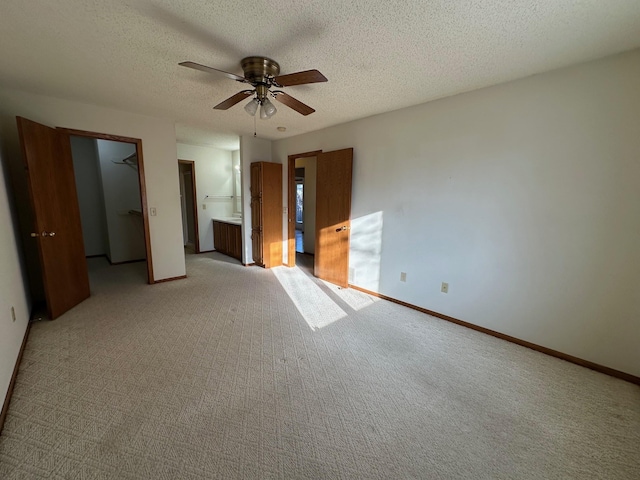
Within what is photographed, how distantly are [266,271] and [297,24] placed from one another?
3.57 meters

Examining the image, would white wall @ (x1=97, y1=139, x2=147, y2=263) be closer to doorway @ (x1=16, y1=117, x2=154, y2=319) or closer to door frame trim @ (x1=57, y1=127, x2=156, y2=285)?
door frame trim @ (x1=57, y1=127, x2=156, y2=285)

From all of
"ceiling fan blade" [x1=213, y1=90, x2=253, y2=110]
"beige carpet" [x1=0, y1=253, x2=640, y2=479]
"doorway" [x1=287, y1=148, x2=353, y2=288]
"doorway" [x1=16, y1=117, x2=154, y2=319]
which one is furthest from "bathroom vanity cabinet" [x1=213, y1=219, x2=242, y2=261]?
"ceiling fan blade" [x1=213, y1=90, x2=253, y2=110]

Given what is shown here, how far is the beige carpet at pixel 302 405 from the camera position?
1257 mm

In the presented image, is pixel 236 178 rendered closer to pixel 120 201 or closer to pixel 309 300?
pixel 120 201

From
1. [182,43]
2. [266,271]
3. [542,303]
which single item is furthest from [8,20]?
[542,303]

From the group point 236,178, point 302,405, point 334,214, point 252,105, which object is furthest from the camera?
point 236,178

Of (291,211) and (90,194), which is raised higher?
(90,194)

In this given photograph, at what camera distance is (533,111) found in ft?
6.93

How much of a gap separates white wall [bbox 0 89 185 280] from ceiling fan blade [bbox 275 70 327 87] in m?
2.59

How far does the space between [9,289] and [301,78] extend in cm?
276

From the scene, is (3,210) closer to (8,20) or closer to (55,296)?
(55,296)

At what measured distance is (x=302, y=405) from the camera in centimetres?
160

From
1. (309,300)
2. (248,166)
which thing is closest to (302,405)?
(309,300)

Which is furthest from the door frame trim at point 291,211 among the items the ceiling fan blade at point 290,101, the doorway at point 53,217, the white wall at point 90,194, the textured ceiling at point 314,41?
the white wall at point 90,194
